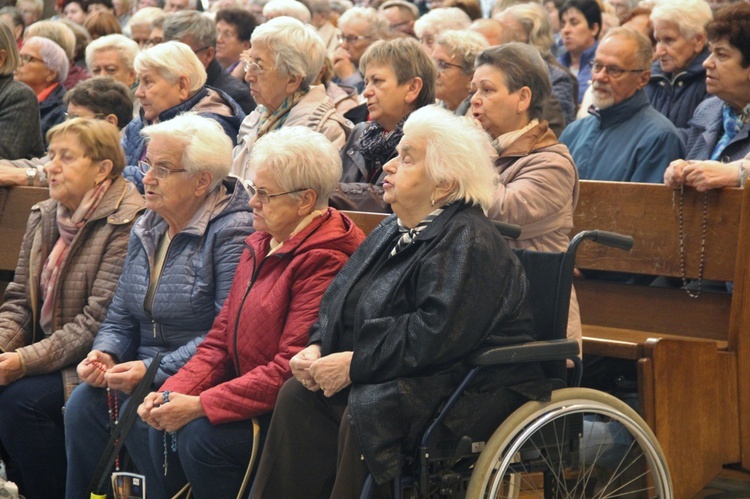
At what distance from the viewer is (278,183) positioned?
341 centimetres

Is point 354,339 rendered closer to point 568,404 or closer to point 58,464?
point 568,404

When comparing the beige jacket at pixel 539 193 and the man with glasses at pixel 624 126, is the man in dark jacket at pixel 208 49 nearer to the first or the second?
the man with glasses at pixel 624 126

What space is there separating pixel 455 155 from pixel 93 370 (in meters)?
1.41

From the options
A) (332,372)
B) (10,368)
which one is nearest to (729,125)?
(332,372)

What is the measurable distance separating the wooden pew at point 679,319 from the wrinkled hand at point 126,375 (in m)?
1.41

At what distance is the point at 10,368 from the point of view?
3811 millimetres

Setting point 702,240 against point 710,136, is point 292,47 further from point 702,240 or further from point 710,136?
point 702,240

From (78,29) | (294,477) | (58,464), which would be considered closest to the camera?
(294,477)

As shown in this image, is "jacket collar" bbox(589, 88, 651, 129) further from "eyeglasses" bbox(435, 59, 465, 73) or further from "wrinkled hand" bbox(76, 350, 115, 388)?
"wrinkled hand" bbox(76, 350, 115, 388)

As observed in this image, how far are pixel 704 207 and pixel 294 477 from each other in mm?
1604

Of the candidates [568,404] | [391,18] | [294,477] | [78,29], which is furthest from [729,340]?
[78,29]

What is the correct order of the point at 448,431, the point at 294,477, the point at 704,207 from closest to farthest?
the point at 448,431 → the point at 294,477 → the point at 704,207

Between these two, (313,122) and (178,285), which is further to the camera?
(313,122)

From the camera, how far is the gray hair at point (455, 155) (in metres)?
3.03
